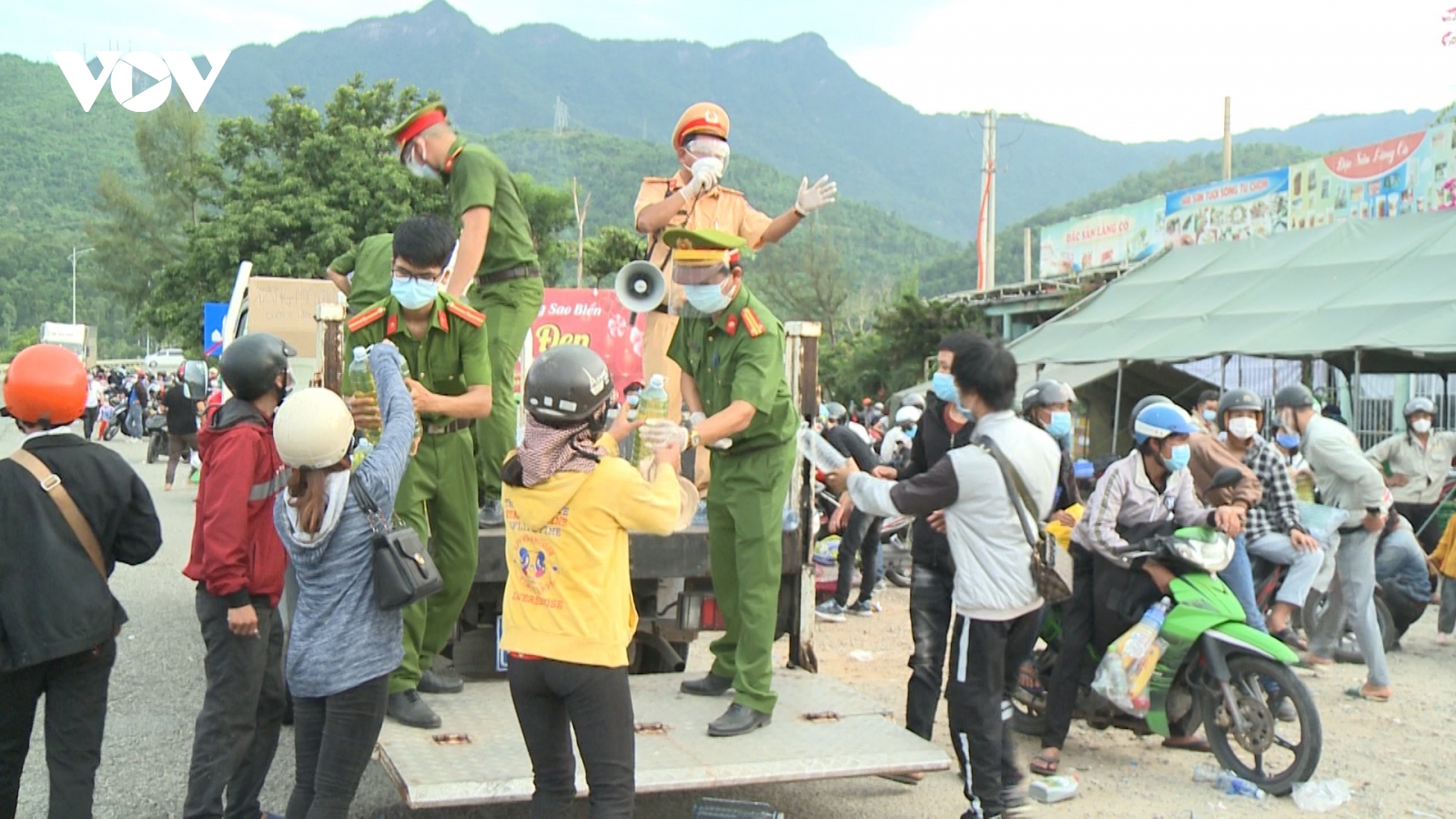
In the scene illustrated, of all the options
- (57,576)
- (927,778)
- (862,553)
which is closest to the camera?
(57,576)

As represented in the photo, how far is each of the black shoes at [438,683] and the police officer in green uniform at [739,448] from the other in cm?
96

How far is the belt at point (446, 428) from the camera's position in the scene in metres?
4.78

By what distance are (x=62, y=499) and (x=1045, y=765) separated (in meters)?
4.39

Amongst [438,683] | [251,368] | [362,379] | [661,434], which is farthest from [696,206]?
[661,434]

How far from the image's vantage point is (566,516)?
135 inches

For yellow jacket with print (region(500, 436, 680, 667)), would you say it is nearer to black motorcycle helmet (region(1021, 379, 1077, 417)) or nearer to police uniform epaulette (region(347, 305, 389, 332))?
police uniform epaulette (region(347, 305, 389, 332))

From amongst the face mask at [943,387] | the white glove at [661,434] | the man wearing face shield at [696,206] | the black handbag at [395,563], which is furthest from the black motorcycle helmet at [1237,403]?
the black handbag at [395,563]

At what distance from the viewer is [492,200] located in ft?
17.3

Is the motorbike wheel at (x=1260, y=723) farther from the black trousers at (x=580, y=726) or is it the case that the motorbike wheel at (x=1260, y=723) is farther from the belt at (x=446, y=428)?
the belt at (x=446, y=428)

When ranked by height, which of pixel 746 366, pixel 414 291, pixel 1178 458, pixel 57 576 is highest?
pixel 414 291

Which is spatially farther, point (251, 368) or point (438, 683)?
point (438, 683)

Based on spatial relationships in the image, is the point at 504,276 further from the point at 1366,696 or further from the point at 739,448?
the point at 1366,696

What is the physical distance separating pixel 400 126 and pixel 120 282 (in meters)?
58.0

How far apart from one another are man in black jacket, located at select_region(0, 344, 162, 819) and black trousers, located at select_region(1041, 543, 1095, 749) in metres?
4.18
